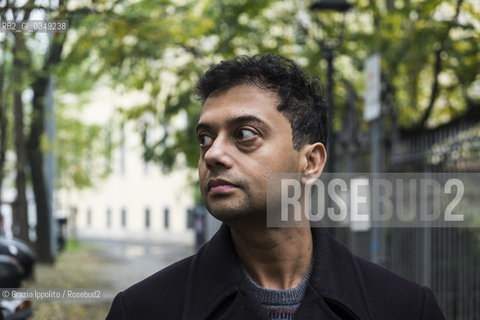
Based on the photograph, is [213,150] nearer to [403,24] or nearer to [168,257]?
[403,24]

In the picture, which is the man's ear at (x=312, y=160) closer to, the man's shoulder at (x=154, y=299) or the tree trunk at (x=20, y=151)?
the man's shoulder at (x=154, y=299)

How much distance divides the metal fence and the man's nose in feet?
19.5

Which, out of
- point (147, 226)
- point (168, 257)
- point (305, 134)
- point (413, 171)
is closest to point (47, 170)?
point (168, 257)

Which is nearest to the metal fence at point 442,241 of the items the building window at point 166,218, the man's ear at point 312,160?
the man's ear at point 312,160

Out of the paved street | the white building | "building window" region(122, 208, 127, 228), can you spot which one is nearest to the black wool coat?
the paved street

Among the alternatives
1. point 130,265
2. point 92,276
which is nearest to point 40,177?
point 92,276

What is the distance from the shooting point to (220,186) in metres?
2.29

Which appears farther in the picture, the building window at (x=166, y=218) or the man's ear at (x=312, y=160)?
the building window at (x=166, y=218)

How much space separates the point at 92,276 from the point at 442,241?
37.6 ft

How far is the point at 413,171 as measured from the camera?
9.45 meters

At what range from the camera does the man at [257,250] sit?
230 centimetres

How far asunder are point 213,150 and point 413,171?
7.49 meters

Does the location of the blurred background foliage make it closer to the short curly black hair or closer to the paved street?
the paved street

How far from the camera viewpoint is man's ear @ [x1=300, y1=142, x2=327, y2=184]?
8.08 feet
